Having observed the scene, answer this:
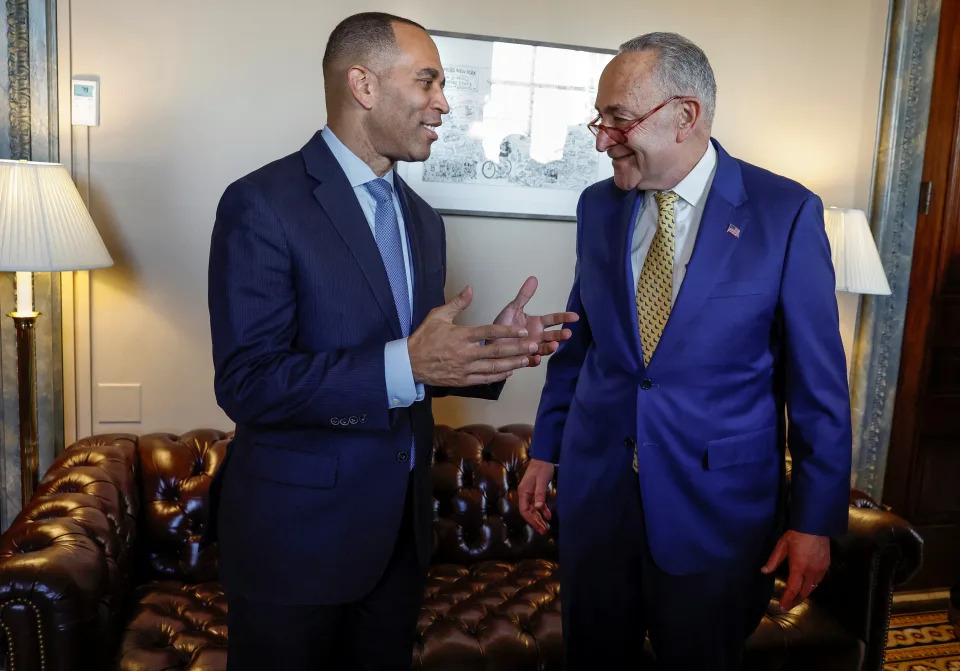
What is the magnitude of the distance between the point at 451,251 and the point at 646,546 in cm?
162

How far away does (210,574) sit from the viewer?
104 inches

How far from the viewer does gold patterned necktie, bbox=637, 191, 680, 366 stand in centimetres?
173

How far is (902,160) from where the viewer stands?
345 centimetres

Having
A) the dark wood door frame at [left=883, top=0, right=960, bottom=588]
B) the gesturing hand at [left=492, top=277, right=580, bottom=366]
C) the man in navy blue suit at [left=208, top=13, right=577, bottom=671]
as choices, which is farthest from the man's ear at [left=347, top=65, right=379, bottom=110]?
the dark wood door frame at [left=883, top=0, right=960, bottom=588]

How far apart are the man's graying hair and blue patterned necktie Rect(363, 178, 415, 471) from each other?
0.61 m

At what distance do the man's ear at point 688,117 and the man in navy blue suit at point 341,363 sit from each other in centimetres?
51

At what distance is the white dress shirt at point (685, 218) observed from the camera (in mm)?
1739

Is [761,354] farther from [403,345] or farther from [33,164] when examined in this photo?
[33,164]

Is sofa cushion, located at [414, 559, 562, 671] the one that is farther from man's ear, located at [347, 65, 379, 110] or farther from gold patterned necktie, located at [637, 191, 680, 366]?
man's ear, located at [347, 65, 379, 110]

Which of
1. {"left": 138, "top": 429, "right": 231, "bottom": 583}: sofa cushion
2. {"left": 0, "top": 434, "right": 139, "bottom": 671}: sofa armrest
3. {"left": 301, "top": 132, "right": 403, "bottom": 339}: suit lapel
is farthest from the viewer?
{"left": 138, "top": 429, "right": 231, "bottom": 583}: sofa cushion

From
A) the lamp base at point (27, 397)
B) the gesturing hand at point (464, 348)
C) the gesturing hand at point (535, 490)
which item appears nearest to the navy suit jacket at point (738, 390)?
the gesturing hand at point (535, 490)

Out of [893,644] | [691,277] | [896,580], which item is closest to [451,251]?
[691,277]

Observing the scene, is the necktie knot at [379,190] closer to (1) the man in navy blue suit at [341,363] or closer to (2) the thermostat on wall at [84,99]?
(1) the man in navy blue suit at [341,363]

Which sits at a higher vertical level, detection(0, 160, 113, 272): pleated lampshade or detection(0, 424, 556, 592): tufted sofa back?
detection(0, 160, 113, 272): pleated lampshade
